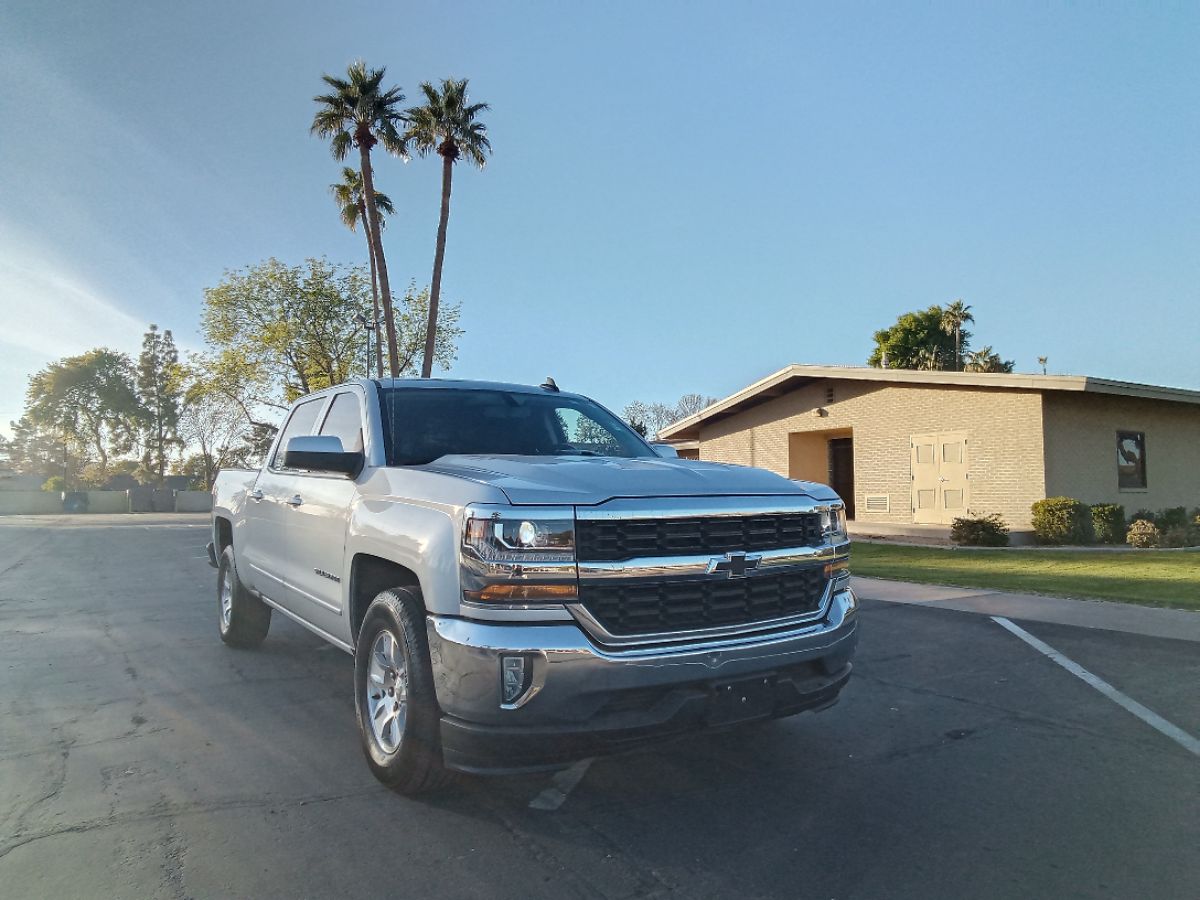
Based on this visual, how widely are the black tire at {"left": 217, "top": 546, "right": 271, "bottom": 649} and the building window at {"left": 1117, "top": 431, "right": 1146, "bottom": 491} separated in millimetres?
18309

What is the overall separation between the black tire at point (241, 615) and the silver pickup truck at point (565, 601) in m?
2.53

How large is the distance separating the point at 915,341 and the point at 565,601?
47.9 metres

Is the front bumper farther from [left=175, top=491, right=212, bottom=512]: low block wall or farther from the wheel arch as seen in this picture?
[left=175, top=491, right=212, bottom=512]: low block wall

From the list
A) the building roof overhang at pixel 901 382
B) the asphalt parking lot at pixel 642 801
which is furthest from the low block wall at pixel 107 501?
the asphalt parking lot at pixel 642 801

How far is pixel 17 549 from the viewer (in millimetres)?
19141

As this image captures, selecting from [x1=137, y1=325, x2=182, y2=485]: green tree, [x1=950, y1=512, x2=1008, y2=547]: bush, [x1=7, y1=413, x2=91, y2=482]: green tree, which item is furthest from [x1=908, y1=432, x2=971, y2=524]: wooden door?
[x1=7, y1=413, x2=91, y2=482]: green tree

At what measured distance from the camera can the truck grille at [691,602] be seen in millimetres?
3215

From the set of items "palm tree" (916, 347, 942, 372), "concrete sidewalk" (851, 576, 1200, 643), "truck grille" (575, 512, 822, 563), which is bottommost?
"concrete sidewalk" (851, 576, 1200, 643)

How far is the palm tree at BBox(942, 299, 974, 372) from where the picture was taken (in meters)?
48.5

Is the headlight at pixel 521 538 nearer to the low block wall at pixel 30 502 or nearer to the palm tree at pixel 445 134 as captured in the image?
the palm tree at pixel 445 134

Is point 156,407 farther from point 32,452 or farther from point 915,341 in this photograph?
point 915,341

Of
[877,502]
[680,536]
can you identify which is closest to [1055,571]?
[877,502]

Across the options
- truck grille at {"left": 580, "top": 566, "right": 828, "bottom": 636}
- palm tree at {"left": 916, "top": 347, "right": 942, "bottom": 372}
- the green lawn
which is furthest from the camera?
palm tree at {"left": 916, "top": 347, "right": 942, "bottom": 372}

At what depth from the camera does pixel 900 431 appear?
19.8m
